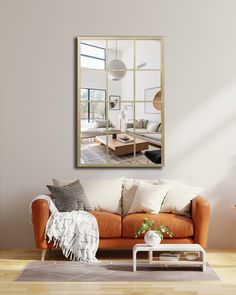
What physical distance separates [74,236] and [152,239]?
91cm

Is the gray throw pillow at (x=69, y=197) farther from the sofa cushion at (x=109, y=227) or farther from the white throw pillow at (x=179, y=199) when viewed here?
the white throw pillow at (x=179, y=199)

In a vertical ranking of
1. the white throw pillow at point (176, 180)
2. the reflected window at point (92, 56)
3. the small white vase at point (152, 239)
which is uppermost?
the reflected window at point (92, 56)

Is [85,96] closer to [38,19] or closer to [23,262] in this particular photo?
[38,19]

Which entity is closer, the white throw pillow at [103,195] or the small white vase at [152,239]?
the small white vase at [152,239]

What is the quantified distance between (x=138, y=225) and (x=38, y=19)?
9.18ft

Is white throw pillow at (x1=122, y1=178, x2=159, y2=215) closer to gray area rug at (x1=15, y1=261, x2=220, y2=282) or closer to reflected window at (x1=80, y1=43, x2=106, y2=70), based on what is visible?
gray area rug at (x1=15, y1=261, x2=220, y2=282)

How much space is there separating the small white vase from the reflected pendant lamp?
213 centimetres

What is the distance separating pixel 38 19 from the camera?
273 inches

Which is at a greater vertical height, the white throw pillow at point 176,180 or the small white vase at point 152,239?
the white throw pillow at point 176,180

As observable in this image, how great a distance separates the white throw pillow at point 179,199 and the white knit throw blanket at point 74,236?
92cm

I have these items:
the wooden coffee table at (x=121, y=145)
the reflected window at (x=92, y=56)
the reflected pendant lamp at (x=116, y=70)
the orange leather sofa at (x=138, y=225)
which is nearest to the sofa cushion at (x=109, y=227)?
the orange leather sofa at (x=138, y=225)

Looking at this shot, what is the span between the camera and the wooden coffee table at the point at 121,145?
7.02 meters

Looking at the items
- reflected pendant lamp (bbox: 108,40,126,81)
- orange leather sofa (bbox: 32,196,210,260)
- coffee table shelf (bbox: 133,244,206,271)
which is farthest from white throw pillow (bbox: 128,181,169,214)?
reflected pendant lamp (bbox: 108,40,126,81)

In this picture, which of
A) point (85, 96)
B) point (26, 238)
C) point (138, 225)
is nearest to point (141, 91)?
point (85, 96)
